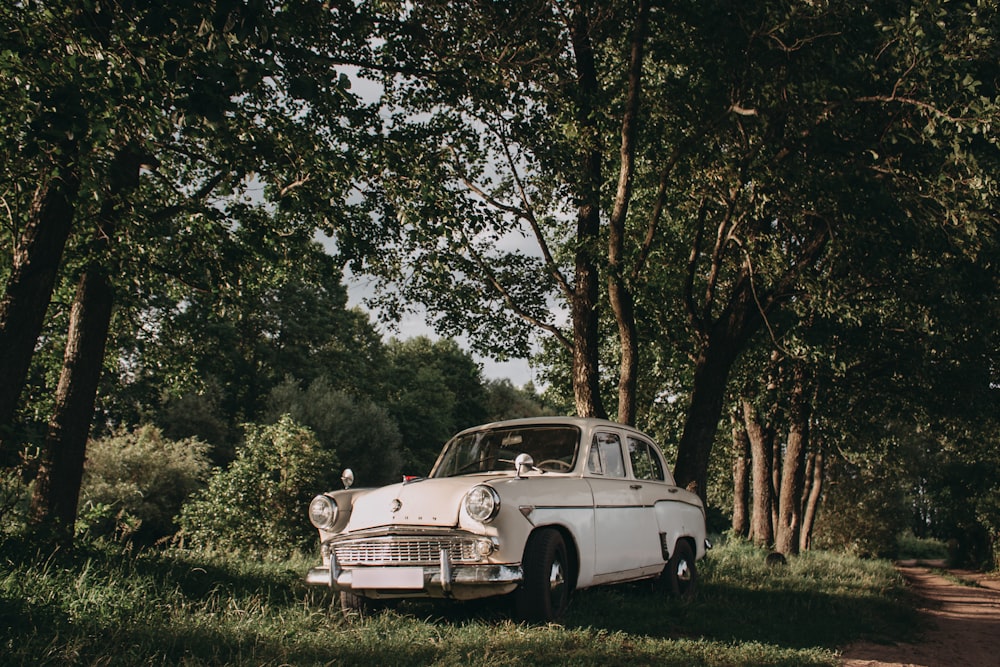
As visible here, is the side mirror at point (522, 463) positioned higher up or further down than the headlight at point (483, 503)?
higher up

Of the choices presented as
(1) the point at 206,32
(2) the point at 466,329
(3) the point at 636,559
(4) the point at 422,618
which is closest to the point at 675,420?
(2) the point at 466,329

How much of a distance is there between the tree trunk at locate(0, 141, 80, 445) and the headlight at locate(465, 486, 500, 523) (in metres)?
5.07

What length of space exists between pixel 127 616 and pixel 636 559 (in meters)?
4.75

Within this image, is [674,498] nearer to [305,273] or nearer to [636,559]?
[636,559]

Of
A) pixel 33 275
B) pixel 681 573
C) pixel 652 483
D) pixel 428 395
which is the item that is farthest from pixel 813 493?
pixel 33 275

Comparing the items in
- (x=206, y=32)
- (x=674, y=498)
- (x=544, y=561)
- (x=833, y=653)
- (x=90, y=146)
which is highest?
(x=90, y=146)

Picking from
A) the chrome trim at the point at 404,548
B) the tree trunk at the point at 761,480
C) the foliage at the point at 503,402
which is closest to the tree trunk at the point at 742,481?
the tree trunk at the point at 761,480

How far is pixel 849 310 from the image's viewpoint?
13594 millimetres

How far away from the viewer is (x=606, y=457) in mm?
8594

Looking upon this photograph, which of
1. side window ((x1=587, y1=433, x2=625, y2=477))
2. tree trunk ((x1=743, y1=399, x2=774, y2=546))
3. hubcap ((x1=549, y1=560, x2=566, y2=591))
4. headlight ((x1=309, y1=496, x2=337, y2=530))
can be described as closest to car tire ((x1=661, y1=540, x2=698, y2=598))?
side window ((x1=587, y1=433, x2=625, y2=477))

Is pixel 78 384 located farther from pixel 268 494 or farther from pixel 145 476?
pixel 145 476

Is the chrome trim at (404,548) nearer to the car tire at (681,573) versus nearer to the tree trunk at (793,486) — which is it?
the car tire at (681,573)

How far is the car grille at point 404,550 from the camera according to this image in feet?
22.1

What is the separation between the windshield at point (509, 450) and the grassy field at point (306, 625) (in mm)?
1321
